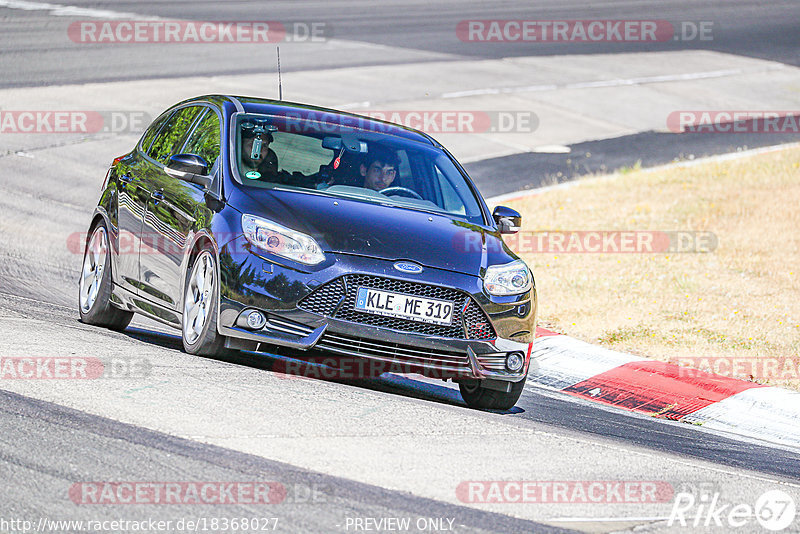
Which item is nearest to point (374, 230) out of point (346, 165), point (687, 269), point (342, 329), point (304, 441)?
point (342, 329)

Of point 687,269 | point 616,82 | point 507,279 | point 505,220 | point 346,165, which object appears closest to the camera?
point 507,279

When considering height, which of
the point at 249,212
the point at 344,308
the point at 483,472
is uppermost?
the point at 249,212

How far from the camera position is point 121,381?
6441 millimetres

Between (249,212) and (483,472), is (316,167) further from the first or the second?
(483,472)

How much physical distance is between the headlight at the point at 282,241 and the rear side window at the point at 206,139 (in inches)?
38.9

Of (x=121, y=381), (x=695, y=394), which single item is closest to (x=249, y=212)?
(x=121, y=381)

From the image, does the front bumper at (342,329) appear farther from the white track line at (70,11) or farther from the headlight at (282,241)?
the white track line at (70,11)

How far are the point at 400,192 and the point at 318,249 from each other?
4.37ft

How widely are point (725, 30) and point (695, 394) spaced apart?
87.0 feet

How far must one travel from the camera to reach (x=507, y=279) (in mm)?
7371

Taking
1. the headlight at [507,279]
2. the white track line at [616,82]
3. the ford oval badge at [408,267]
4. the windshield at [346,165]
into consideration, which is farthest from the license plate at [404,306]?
the white track line at [616,82]

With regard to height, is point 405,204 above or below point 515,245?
above

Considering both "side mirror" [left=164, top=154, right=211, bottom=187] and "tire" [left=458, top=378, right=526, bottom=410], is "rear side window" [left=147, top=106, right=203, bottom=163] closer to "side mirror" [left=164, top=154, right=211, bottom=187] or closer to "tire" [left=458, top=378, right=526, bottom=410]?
"side mirror" [left=164, top=154, right=211, bottom=187]

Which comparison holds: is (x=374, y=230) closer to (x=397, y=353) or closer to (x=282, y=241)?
(x=282, y=241)
